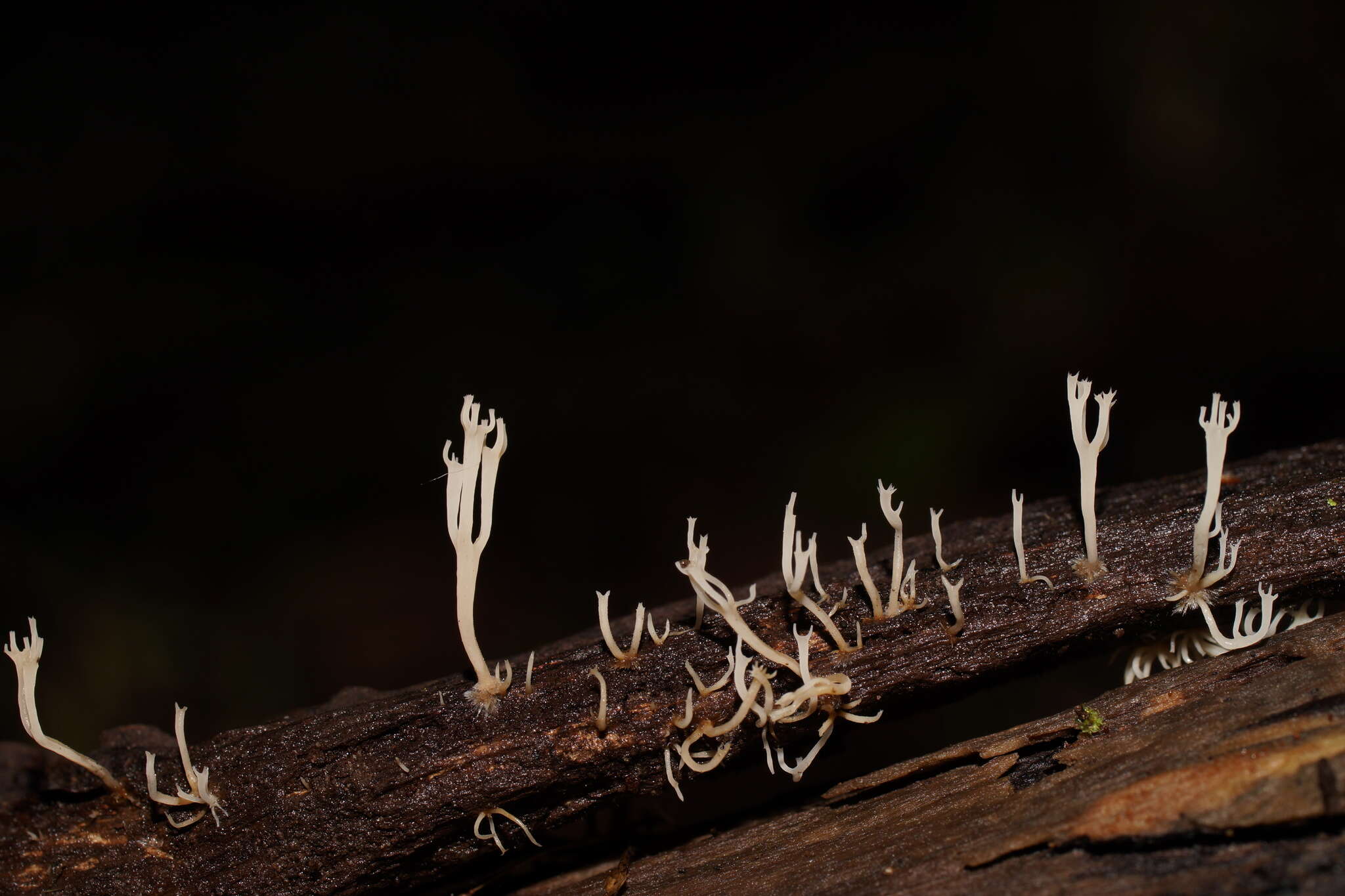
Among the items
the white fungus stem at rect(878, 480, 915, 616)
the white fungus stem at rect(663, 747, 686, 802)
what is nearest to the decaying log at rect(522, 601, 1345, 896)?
the white fungus stem at rect(663, 747, 686, 802)

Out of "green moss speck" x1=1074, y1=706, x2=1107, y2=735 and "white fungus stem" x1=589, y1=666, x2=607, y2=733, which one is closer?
"green moss speck" x1=1074, y1=706, x2=1107, y2=735

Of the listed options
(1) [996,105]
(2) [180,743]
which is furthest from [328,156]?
(1) [996,105]

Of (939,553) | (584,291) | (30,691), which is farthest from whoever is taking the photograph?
(584,291)

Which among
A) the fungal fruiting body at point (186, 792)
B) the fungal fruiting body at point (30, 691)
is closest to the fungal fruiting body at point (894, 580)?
the fungal fruiting body at point (186, 792)

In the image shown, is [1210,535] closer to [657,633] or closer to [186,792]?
[657,633]

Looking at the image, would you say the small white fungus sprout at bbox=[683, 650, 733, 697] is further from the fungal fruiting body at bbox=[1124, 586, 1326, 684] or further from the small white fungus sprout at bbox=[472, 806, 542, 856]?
the fungal fruiting body at bbox=[1124, 586, 1326, 684]

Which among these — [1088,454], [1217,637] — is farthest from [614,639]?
[1217,637]
